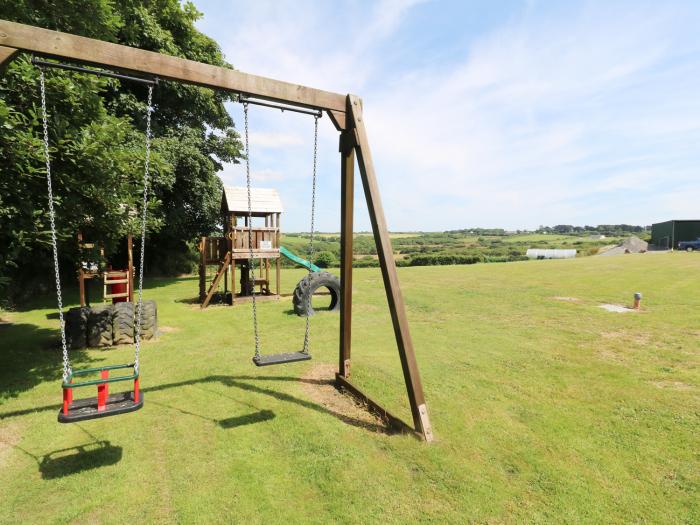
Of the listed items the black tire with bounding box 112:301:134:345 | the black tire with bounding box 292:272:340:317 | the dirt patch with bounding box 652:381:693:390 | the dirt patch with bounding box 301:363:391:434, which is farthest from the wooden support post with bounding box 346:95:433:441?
the black tire with bounding box 112:301:134:345

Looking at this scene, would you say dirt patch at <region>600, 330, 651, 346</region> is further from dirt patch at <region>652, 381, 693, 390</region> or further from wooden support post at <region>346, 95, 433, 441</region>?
wooden support post at <region>346, 95, 433, 441</region>

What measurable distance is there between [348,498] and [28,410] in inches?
220

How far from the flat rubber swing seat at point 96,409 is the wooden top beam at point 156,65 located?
3933mm

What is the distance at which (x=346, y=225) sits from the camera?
21.0ft

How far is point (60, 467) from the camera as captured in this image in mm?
4570

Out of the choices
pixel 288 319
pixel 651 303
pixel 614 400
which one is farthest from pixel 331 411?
pixel 651 303

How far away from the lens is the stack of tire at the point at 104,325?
9.47 meters

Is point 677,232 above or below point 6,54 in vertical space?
below

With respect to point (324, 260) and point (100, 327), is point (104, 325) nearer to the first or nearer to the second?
point (100, 327)

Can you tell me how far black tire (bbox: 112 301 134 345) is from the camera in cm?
982

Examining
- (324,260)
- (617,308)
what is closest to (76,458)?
(617,308)

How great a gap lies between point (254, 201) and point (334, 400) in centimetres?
→ 1270

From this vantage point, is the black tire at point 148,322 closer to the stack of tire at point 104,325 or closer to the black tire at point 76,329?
the stack of tire at point 104,325

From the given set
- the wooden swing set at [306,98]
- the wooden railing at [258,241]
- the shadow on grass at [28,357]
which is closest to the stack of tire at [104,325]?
the shadow on grass at [28,357]
